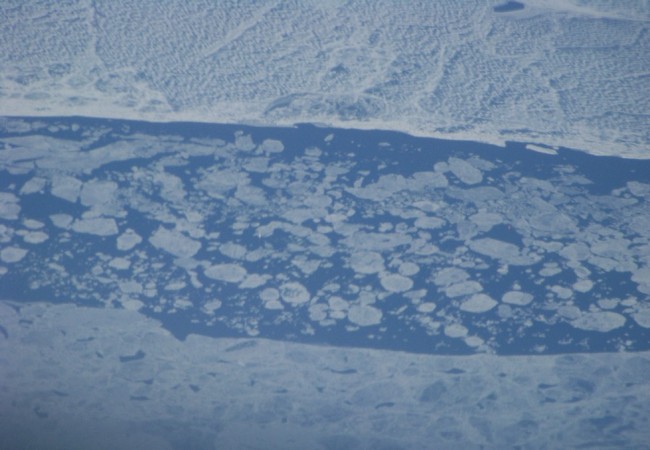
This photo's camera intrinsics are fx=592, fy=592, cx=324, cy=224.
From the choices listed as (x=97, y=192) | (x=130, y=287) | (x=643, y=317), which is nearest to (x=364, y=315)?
(x=130, y=287)

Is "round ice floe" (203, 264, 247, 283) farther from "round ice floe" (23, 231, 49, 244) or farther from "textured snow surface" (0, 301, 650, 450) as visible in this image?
"round ice floe" (23, 231, 49, 244)

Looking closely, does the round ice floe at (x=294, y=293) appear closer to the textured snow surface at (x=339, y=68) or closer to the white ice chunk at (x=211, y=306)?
the white ice chunk at (x=211, y=306)

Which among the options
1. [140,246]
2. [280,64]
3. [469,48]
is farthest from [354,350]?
[469,48]

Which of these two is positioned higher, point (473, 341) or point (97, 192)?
point (97, 192)

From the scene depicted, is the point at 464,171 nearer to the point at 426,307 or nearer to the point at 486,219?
the point at 486,219

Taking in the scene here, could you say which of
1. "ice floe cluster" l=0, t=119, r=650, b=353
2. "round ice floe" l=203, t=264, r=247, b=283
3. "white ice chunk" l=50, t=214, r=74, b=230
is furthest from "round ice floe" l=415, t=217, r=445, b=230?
"white ice chunk" l=50, t=214, r=74, b=230

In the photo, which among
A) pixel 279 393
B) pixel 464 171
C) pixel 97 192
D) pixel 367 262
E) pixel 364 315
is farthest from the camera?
pixel 464 171
